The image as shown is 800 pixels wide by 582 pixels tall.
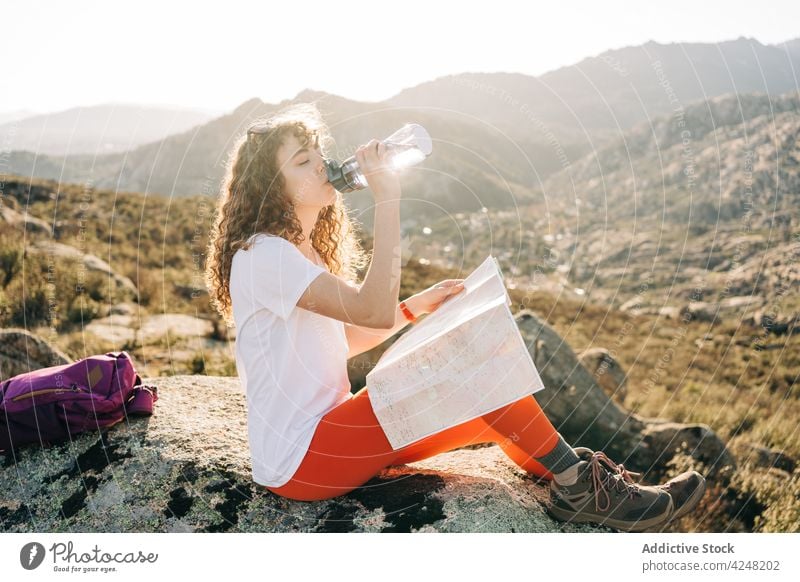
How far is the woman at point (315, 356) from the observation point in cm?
208

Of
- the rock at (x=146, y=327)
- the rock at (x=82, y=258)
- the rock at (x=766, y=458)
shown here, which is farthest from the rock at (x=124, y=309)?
the rock at (x=766, y=458)

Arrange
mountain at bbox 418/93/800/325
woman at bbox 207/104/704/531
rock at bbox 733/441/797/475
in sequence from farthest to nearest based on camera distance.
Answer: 1. mountain at bbox 418/93/800/325
2. rock at bbox 733/441/797/475
3. woman at bbox 207/104/704/531

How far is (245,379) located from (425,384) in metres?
0.74

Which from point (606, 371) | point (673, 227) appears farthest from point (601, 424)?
point (673, 227)

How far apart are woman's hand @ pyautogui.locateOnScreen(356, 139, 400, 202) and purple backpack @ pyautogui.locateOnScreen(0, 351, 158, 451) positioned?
151 centimetres

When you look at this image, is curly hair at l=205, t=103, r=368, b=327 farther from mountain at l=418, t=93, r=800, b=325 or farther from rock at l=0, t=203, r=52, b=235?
mountain at l=418, t=93, r=800, b=325

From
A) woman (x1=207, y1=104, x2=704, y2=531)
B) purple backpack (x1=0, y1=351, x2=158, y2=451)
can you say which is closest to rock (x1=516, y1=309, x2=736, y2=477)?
woman (x1=207, y1=104, x2=704, y2=531)

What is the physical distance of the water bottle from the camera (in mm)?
2156

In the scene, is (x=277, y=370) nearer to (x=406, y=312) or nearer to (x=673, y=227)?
(x=406, y=312)

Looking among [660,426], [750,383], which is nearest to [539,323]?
[660,426]

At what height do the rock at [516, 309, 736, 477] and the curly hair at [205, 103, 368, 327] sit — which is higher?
the curly hair at [205, 103, 368, 327]

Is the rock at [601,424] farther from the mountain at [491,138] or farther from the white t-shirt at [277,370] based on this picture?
the mountain at [491,138]

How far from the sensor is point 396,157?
2176 mm
